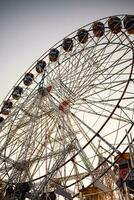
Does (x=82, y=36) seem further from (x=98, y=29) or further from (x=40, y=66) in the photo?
(x=40, y=66)

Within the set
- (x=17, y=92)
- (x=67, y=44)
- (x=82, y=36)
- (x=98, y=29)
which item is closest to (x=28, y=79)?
(x=17, y=92)

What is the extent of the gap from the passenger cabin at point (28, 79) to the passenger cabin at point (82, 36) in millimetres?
4357

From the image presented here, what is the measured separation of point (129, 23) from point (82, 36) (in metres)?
3.30

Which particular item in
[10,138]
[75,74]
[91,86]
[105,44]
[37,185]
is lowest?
[37,185]

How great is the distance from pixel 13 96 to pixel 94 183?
1105cm

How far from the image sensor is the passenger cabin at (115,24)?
1623 centimetres

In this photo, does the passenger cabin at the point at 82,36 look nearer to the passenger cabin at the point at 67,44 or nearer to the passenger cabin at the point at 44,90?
Result: the passenger cabin at the point at 67,44

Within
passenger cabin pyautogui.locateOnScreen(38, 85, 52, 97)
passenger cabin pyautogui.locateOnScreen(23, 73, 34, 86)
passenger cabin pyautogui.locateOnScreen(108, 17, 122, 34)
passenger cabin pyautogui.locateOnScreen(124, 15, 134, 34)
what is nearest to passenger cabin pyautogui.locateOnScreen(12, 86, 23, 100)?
passenger cabin pyautogui.locateOnScreen(23, 73, 34, 86)

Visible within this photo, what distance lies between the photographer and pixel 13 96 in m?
20.2

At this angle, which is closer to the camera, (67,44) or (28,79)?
(67,44)

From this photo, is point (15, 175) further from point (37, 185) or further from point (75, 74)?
point (75, 74)

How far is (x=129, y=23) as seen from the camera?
15.8m

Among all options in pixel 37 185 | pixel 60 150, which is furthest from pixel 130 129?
pixel 37 185

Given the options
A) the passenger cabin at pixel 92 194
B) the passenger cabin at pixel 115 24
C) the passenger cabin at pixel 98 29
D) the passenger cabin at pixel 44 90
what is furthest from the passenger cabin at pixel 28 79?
the passenger cabin at pixel 92 194
